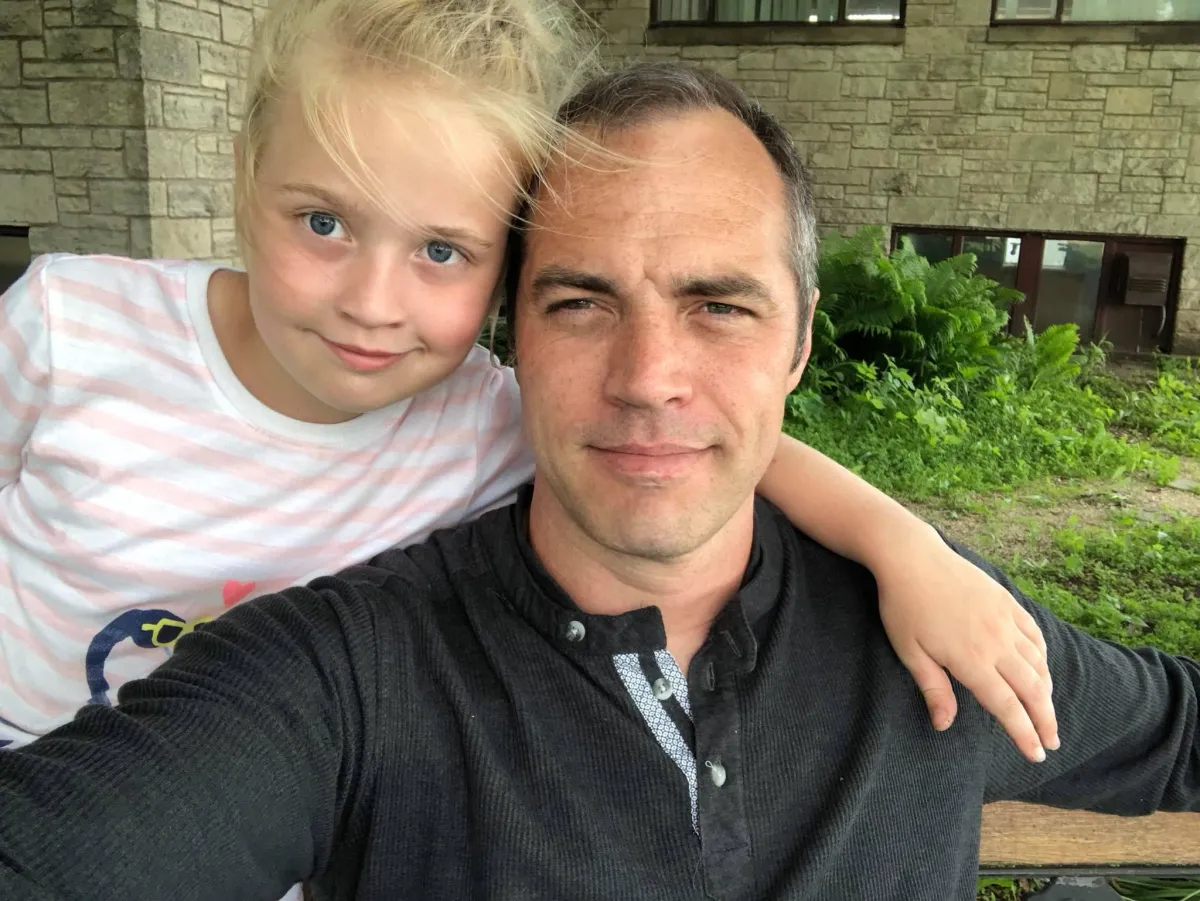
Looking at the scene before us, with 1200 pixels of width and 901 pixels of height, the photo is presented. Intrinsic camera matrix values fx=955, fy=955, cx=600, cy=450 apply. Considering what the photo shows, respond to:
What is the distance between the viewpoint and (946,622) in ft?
4.20

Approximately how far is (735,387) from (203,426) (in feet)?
2.68

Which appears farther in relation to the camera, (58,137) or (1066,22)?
(1066,22)

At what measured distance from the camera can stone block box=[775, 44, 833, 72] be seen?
8344 millimetres

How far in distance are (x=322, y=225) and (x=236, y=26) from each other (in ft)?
16.5

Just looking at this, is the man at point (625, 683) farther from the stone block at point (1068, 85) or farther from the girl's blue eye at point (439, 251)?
the stone block at point (1068, 85)

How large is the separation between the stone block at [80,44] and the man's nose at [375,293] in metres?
4.71

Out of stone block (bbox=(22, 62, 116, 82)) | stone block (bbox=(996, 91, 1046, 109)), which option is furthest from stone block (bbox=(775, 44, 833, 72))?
stone block (bbox=(22, 62, 116, 82))

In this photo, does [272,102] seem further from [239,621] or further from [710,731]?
[710,731]

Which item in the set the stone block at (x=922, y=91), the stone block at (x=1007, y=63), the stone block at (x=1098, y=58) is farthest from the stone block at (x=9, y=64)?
the stone block at (x=1098, y=58)

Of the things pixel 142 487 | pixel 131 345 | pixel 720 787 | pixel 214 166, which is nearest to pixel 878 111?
pixel 214 166

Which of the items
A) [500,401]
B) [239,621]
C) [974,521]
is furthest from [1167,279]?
[239,621]

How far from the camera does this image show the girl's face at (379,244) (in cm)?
126

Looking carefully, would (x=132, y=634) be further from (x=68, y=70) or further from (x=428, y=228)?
(x=68, y=70)

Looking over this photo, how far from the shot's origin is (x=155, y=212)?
5.25m
